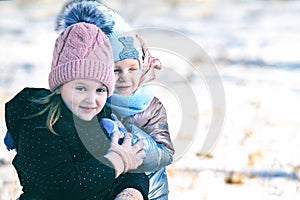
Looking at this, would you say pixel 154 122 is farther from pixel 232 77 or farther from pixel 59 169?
pixel 232 77

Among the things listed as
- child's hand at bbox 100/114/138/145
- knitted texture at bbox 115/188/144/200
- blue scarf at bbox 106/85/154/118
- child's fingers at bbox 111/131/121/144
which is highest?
blue scarf at bbox 106/85/154/118

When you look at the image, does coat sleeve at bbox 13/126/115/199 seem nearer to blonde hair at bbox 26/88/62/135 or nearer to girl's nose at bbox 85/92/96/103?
blonde hair at bbox 26/88/62/135

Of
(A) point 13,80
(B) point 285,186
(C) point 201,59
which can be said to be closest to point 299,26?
(C) point 201,59

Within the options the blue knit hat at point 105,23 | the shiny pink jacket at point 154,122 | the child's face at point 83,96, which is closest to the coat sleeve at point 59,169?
the child's face at point 83,96

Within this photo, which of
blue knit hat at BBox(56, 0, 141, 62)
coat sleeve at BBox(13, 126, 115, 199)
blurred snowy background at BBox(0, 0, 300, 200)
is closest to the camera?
coat sleeve at BBox(13, 126, 115, 199)

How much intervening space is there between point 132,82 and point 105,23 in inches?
8.5

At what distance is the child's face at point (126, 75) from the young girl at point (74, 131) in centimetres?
5

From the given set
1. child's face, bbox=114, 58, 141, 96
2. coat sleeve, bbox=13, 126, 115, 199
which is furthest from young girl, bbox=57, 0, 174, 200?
coat sleeve, bbox=13, 126, 115, 199

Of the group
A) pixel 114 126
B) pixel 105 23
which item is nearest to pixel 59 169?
pixel 114 126

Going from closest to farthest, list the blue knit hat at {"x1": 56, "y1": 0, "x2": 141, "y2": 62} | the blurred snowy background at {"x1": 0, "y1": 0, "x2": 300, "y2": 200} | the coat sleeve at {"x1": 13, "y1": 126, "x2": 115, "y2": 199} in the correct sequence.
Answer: the coat sleeve at {"x1": 13, "y1": 126, "x2": 115, "y2": 199} → the blue knit hat at {"x1": 56, "y1": 0, "x2": 141, "y2": 62} → the blurred snowy background at {"x1": 0, "y1": 0, "x2": 300, "y2": 200}

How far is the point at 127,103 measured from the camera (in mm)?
2291

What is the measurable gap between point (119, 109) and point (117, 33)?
0.83 ft

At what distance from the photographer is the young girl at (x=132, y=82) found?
227cm

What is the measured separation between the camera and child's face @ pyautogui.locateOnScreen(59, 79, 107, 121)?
2191 mm
